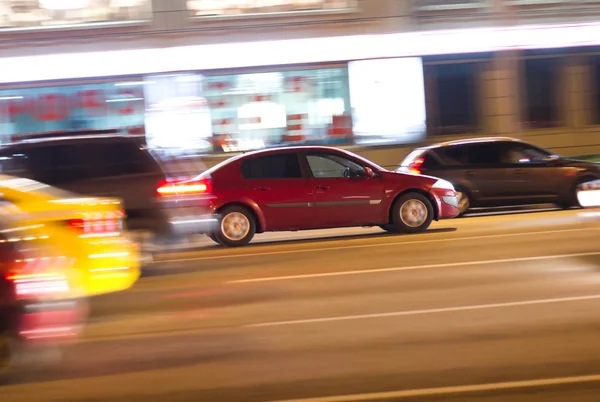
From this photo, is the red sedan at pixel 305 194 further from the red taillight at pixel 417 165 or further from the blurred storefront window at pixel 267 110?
the blurred storefront window at pixel 267 110

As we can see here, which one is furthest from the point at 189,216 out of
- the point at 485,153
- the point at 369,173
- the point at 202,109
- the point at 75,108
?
the point at 75,108

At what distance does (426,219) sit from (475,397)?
9.43 meters

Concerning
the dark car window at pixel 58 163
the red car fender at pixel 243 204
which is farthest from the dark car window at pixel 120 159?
the red car fender at pixel 243 204

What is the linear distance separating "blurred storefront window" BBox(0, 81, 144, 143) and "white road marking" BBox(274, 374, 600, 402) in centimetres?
1992

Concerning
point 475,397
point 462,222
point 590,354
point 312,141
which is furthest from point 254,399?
point 312,141

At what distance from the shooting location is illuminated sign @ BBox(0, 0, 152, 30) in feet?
80.5

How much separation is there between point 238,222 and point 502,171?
5.92m

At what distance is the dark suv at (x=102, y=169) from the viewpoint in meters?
12.1

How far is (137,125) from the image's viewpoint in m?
24.8

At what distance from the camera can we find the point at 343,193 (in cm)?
1434

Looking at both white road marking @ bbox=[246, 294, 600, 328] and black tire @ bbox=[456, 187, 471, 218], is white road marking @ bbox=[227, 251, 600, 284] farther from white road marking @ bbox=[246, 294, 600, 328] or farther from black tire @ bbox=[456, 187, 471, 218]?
black tire @ bbox=[456, 187, 471, 218]

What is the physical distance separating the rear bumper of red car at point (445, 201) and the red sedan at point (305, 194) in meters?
0.04

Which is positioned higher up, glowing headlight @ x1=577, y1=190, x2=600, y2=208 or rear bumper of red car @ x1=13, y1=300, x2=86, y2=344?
rear bumper of red car @ x1=13, y1=300, x2=86, y2=344

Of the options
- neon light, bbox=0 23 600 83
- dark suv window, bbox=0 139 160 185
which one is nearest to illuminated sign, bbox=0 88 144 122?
neon light, bbox=0 23 600 83
